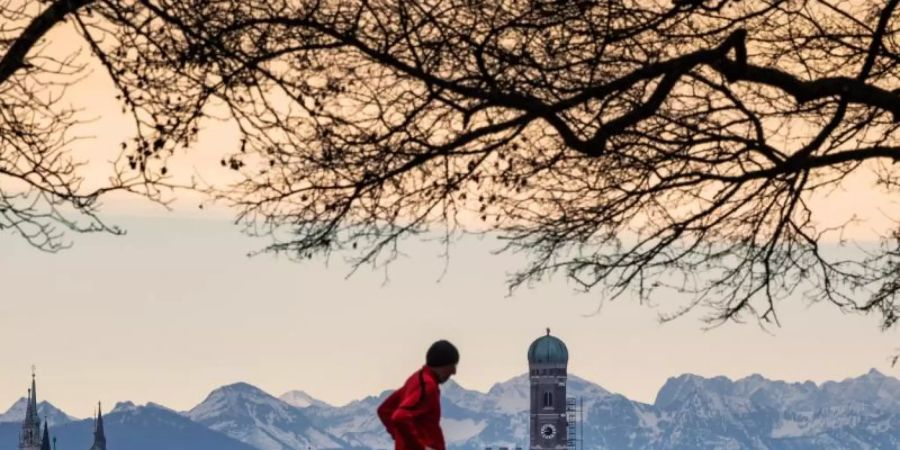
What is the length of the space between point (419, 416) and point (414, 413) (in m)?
0.04

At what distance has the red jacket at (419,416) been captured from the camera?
1723cm

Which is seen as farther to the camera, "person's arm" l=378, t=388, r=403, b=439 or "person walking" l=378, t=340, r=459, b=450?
"person's arm" l=378, t=388, r=403, b=439

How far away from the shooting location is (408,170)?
19938 millimetres

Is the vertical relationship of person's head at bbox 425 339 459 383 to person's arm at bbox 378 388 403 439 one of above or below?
above

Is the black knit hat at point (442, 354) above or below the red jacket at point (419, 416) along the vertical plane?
above

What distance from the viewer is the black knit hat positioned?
17281 millimetres

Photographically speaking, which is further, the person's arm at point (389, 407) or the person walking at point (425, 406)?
the person's arm at point (389, 407)

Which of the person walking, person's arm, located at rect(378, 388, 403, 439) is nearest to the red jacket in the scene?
the person walking

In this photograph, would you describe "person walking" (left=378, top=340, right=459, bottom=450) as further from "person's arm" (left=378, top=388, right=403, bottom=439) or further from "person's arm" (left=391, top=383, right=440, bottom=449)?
"person's arm" (left=378, top=388, right=403, bottom=439)

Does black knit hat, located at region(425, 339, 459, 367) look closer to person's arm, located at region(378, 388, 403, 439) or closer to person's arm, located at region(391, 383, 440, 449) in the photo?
person's arm, located at region(391, 383, 440, 449)

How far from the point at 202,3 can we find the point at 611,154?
4.18 m

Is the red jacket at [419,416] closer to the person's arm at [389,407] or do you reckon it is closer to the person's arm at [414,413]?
the person's arm at [414,413]

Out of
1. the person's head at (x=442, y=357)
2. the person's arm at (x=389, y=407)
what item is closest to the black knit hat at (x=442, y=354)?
the person's head at (x=442, y=357)

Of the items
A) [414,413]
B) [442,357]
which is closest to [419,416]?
[414,413]
